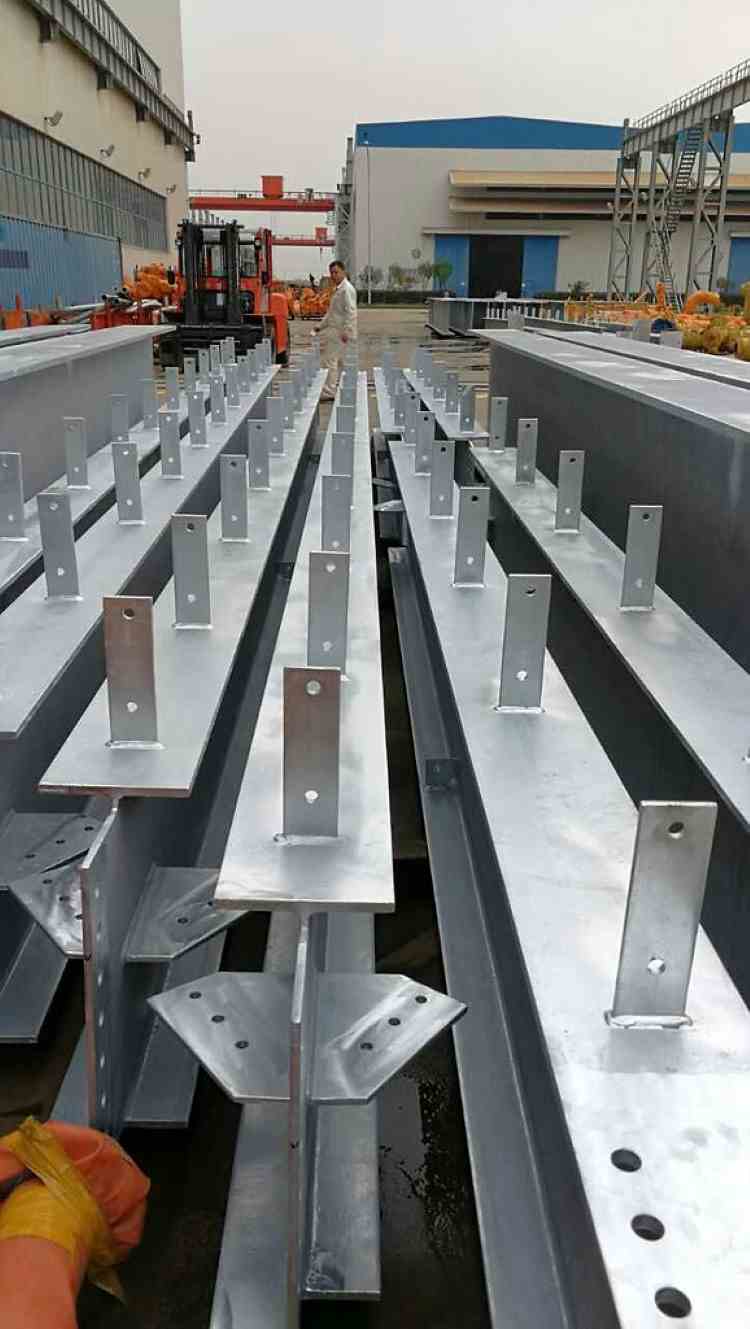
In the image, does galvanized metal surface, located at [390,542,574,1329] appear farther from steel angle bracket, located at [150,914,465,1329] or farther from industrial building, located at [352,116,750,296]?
industrial building, located at [352,116,750,296]

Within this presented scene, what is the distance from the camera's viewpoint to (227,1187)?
160cm

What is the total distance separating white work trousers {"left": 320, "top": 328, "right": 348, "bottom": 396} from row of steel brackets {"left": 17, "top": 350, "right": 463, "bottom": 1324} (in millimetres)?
7996

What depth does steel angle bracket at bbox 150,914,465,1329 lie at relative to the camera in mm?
1206

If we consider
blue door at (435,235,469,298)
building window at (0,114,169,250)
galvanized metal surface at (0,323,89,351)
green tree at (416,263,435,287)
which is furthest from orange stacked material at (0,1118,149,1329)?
blue door at (435,235,469,298)

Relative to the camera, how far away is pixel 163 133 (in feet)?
95.4


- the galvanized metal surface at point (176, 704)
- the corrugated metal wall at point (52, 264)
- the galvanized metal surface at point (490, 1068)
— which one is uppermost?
the corrugated metal wall at point (52, 264)

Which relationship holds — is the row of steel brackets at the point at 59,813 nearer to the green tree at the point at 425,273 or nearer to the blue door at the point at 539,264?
the green tree at the point at 425,273

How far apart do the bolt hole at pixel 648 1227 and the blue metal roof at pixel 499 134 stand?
1754 inches

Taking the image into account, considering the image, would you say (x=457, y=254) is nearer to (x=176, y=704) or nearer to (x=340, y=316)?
(x=340, y=316)

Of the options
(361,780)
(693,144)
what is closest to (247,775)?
(361,780)

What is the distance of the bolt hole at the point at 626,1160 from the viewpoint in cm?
92

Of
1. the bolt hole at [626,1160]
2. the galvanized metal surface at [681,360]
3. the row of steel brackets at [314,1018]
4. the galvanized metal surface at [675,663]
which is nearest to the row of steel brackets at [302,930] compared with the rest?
the row of steel brackets at [314,1018]

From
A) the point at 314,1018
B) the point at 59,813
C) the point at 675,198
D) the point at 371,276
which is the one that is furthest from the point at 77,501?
the point at 371,276

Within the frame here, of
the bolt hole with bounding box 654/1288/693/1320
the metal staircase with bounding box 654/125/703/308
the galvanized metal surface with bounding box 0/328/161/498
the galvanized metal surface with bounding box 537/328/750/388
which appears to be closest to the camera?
the bolt hole with bounding box 654/1288/693/1320
